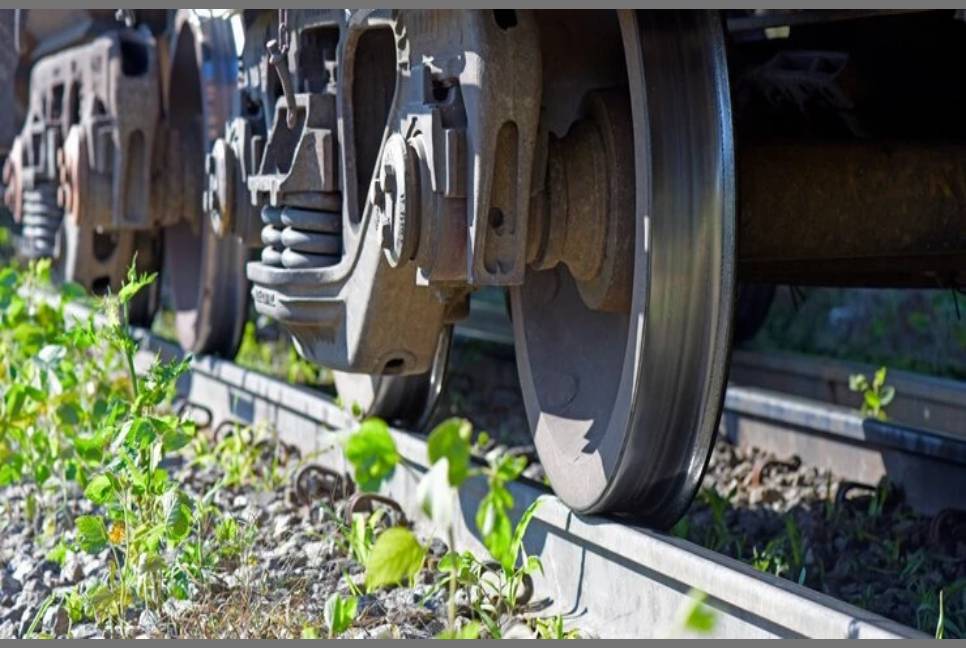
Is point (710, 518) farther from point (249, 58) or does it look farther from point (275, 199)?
point (249, 58)

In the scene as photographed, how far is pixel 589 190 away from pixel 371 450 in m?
1.41

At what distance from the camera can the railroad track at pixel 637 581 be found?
2.19 metres

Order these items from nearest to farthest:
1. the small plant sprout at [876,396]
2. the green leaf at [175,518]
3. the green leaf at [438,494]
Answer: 1. the green leaf at [438,494]
2. the green leaf at [175,518]
3. the small plant sprout at [876,396]

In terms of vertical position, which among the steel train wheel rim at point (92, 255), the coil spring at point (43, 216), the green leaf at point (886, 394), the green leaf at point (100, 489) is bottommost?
the green leaf at point (886, 394)

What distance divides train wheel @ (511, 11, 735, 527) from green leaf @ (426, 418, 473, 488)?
1.17 m

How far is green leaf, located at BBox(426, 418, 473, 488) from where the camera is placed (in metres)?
1.52

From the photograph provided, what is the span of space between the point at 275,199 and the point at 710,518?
1.28 m

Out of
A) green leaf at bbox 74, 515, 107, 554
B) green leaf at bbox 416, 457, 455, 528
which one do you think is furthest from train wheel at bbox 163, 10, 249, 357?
green leaf at bbox 416, 457, 455, 528

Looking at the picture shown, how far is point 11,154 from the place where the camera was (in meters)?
6.12

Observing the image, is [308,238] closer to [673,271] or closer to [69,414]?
[69,414]

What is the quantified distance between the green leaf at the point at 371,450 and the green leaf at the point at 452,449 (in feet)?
0.20

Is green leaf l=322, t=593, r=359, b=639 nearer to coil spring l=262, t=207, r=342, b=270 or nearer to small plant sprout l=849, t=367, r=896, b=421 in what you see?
coil spring l=262, t=207, r=342, b=270

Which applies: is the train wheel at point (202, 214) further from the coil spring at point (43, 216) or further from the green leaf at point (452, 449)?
the green leaf at point (452, 449)

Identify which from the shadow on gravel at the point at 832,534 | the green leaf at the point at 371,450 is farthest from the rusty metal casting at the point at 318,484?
the green leaf at the point at 371,450
